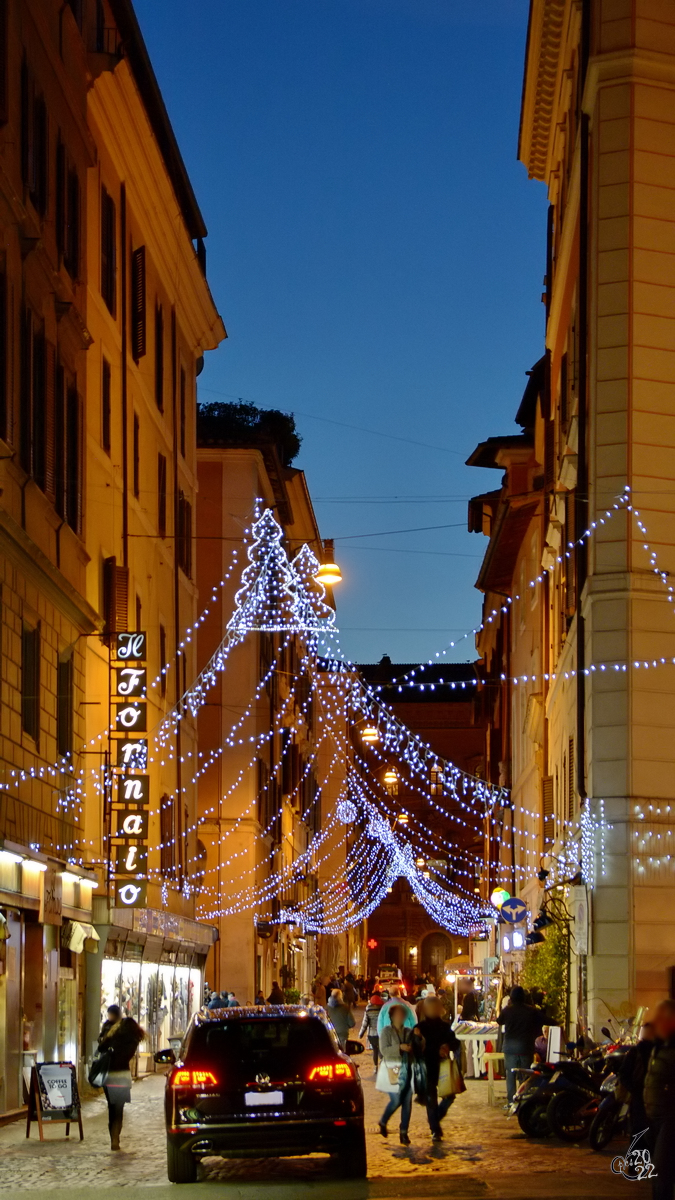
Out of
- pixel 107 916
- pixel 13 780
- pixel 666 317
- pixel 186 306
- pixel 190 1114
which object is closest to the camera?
pixel 190 1114

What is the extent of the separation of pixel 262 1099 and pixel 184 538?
27.2m

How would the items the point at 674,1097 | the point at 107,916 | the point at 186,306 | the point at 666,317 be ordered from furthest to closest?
1. the point at 186,306
2. the point at 107,916
3. the point at 666,317
4. the point at 674,1097

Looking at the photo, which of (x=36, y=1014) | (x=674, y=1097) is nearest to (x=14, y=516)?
(x=36, y=1014)

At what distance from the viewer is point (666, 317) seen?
85.4 feet

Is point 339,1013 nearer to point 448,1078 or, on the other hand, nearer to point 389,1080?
point 389,1080

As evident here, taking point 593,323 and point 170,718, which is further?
point 170,718

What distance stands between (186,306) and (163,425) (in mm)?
5180

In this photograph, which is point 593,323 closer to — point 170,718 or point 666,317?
point 666,317

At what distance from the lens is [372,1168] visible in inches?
650

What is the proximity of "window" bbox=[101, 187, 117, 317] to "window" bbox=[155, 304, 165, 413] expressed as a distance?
5.60m

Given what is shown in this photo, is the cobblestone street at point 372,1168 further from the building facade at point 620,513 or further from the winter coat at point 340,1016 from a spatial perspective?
the winter coat at point 340,1016

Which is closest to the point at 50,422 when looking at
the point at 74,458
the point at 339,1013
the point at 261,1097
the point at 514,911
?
the point at 74,458

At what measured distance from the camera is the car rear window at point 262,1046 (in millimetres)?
14844

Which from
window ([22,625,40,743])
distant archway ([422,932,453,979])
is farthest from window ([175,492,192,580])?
distant archway ([422,932,453,979])
